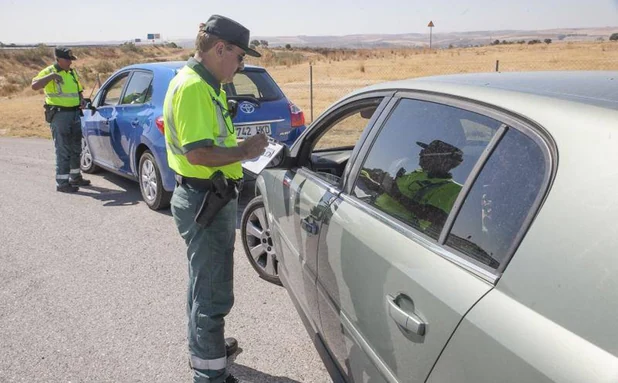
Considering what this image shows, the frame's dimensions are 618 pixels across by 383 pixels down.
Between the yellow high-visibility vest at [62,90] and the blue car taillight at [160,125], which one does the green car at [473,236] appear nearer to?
the blue car taillight at [160,125]

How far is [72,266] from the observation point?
4676mm

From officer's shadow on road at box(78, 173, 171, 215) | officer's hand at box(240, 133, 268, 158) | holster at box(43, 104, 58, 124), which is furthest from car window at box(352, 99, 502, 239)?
holster at box(43, 104, 58, 124)

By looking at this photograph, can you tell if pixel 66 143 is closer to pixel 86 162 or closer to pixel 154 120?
pixel 86 162

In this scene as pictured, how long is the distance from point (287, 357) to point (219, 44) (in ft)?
6.39

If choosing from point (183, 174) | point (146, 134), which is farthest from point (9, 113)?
point (183, 174)

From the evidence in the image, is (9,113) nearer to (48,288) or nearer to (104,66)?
(48,288)

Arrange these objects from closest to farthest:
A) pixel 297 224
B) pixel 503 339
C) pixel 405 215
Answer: pixel 503 339 → pixel 405 215 → pixel 297 224

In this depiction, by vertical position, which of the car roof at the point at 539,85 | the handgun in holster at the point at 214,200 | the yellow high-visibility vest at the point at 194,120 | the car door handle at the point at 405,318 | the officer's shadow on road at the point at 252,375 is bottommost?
the officer's shadow on road at the point at 252,375

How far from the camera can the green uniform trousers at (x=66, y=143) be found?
7.02 m

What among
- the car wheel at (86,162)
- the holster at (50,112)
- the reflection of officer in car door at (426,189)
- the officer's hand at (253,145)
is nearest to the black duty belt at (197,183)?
the officer's hand at (253,145)

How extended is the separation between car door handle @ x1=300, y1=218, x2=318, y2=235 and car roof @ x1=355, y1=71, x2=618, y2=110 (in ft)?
2.68

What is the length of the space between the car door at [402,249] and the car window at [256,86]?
12.6ft

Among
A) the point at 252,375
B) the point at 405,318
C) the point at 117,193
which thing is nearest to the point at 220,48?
the point at 405,318

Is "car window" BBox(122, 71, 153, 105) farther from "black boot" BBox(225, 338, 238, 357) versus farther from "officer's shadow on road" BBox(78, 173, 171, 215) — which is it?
"black boot" BBox(225, 338, 238, 357)
